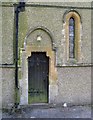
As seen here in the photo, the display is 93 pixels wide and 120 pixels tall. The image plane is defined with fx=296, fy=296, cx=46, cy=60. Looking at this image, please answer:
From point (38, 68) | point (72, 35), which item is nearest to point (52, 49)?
point (38, 68)

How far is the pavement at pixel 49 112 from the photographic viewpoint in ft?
36.1

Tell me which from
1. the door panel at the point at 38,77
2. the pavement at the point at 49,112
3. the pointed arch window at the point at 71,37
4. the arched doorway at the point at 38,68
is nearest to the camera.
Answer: the pavement at the point at 49,112

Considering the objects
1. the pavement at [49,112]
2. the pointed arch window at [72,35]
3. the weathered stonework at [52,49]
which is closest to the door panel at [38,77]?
the weathered stonework at [52,49]

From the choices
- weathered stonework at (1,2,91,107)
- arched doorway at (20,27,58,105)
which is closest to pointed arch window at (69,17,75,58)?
weathered stonework at (1,2,91,107)

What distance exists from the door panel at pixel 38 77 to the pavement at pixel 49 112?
0.49 meters

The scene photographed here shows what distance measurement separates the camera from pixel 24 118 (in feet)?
35.0

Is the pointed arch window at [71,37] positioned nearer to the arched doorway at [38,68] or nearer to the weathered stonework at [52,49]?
the weathered stonework at [52,49]

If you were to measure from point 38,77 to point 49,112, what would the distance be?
1732 mm

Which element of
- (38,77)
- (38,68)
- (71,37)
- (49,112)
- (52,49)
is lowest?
(49,112)

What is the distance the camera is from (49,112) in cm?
1152

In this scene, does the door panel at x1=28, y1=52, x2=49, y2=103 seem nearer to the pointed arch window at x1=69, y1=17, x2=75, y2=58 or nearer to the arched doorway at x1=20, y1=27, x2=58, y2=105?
the arched doorway at x1=20, y1=27, x2=58, y2=105

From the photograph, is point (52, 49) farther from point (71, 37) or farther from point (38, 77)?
point (38, 77)

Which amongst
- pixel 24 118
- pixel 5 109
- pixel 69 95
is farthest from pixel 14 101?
pixel 69 95

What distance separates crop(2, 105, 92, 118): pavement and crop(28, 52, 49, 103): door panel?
0.49 m
